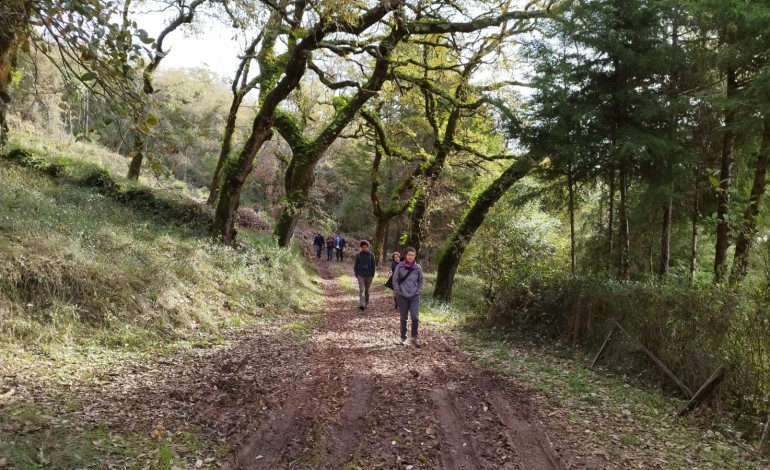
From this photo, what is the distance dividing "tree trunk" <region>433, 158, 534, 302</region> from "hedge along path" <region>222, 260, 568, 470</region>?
638cm

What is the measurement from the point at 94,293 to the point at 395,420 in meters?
4.81

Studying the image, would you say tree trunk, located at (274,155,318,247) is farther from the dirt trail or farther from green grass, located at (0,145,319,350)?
the dirt trail

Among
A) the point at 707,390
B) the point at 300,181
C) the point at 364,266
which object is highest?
the point at 300,181

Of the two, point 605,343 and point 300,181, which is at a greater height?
point 300,181

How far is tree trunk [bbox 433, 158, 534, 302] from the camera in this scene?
13469 millimetres

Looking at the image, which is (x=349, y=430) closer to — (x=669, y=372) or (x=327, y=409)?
(x=327, y=409)

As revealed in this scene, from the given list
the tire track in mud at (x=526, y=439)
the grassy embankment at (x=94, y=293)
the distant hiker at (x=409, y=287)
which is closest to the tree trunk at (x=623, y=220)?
the distant hiker at (x=409, y=287)

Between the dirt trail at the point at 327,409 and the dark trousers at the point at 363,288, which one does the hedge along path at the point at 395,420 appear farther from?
the dark trousers at the point at 363,288

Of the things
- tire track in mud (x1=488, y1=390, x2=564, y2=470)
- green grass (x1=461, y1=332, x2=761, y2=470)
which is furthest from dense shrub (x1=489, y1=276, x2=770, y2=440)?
tire track in mud (x1=488, y1=390, x2=564, y2=470)

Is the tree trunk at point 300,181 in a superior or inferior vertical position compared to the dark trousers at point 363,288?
superior

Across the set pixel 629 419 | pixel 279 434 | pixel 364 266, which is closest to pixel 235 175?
pixel 364 266

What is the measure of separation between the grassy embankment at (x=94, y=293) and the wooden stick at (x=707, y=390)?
19.4 ft

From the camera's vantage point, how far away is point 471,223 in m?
14.7

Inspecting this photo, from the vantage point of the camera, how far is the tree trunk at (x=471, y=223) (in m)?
13.5
